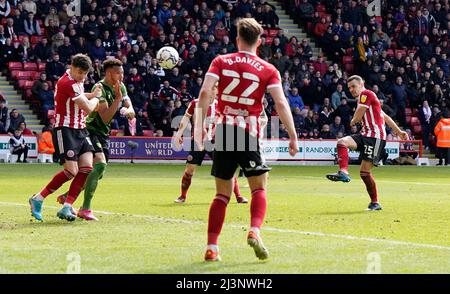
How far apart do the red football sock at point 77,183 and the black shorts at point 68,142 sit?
194mm

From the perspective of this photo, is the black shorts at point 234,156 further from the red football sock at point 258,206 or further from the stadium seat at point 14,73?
the stadium seat at point 14,73

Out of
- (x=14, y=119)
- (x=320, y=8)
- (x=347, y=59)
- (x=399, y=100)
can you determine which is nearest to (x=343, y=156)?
(x=14, y=119)

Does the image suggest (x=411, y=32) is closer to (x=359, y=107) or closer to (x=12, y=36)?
(x=12, y=36)

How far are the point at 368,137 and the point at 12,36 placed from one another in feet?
69.2

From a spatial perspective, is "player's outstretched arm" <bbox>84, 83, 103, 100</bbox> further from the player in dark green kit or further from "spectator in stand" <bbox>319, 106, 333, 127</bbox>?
"spectator in stand" <bbox>319, 106, 333, 127</bbox>

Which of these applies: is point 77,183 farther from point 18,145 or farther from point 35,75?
point 35,75

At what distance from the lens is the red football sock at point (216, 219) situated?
9.01 metres

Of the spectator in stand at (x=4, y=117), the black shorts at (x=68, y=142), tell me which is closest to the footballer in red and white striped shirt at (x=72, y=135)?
the black shorts at (x=68, y=142)

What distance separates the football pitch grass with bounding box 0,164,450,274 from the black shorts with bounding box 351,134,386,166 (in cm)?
83

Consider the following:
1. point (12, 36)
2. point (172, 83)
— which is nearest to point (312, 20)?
point (172, 83)

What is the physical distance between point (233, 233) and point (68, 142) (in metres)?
2.90

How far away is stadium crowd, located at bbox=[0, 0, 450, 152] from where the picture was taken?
34469 millimetres

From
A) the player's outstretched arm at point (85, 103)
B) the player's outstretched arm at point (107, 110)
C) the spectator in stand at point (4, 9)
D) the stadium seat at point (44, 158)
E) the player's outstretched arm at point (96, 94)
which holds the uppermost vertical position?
the spectator in stand at point (4, 9)

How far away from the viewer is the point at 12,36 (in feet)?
113
